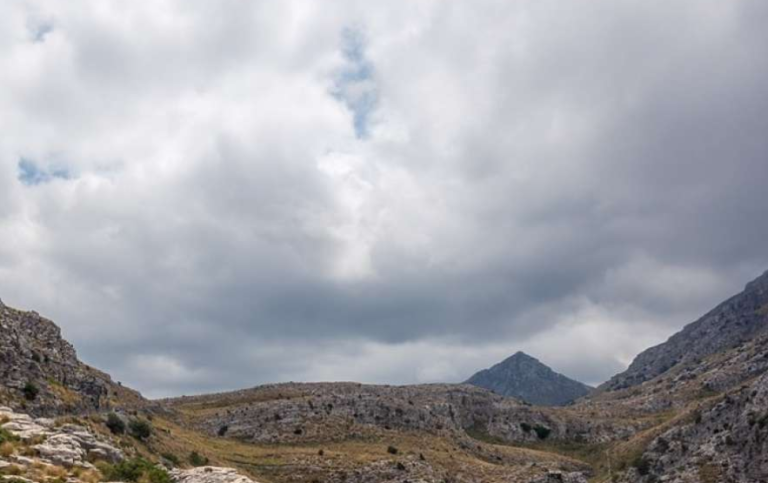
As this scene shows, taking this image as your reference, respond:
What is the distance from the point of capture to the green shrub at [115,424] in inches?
2015

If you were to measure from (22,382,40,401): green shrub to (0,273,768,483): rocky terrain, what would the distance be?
12 centimetres

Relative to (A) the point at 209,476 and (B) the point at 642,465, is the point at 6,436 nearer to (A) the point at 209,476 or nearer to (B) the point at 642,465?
(A) the point at 209,476

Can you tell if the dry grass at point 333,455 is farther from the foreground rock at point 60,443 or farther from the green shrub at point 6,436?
the green shrub at point 6,436

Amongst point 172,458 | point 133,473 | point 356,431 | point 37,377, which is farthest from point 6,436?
point 356,431

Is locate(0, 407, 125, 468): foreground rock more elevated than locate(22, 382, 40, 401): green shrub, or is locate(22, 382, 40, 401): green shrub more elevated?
locate(22, 382, 40, 401): green shrub

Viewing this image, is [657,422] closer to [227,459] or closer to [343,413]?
[343,413]

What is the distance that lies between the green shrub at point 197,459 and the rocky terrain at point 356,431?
0.43 meters

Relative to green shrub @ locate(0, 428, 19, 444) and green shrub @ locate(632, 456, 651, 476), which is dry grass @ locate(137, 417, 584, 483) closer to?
green shrub @ locate(632, 456, 651, 476)

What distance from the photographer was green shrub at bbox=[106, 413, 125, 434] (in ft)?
168

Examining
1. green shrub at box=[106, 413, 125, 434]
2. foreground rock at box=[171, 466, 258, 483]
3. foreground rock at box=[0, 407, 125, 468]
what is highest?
green shrub at box=[106, 413, 125, 434]

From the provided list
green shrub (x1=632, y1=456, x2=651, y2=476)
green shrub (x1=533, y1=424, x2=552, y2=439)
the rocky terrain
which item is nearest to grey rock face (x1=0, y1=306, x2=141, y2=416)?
the rocky terrain

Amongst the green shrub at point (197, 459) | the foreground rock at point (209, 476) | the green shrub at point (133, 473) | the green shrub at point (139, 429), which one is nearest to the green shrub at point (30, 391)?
the green shrub at point (139, 429)

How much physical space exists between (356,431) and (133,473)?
256 ft

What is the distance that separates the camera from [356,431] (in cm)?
10438
